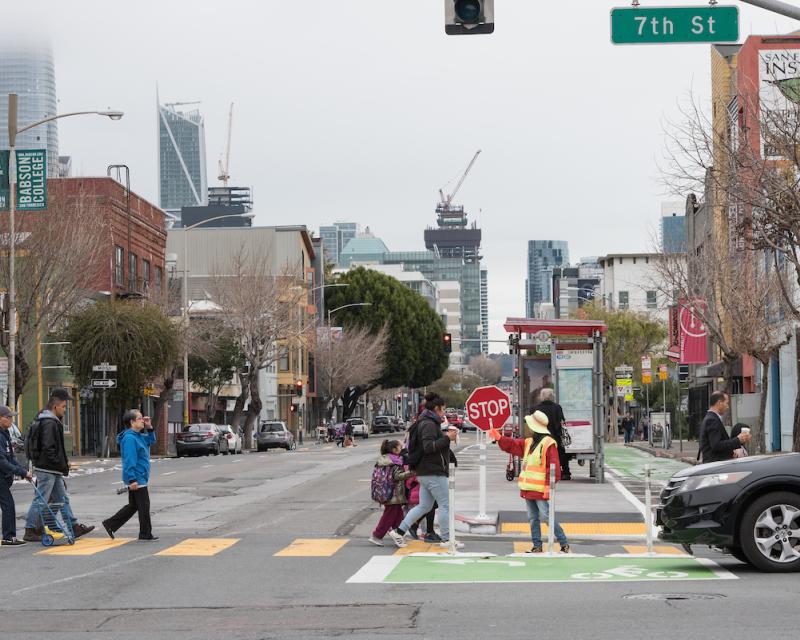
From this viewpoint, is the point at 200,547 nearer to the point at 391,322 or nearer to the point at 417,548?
the point at 417,548

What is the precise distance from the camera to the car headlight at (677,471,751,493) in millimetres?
13367

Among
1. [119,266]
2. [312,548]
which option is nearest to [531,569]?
[312,548]

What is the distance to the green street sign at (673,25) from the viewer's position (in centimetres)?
1429

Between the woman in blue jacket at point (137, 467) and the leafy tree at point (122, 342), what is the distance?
3485 cm

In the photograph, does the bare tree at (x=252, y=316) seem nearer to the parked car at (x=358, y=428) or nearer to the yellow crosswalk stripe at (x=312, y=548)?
the parked car at (x=358, y=428)

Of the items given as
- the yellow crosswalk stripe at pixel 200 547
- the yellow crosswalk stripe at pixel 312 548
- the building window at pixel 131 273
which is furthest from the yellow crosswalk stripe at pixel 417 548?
the building window at pixel 131 273

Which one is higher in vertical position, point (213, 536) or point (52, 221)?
point (52, 221)

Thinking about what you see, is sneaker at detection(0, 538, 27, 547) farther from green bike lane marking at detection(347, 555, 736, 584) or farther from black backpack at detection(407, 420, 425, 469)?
black backpack at detection(407, 420, 425, 469)

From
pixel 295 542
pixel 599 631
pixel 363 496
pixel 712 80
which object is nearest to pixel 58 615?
pixel 599 631

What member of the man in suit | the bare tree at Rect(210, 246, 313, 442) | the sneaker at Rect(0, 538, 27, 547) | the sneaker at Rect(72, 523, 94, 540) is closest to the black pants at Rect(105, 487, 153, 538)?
the sneaker at Rect(72, 523, 94, 540)

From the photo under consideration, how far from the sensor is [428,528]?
1750 centimetres

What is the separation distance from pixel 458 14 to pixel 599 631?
6.38 meters

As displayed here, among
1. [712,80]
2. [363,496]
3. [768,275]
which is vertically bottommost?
[363,496]

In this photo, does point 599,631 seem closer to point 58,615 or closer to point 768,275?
point 58,615
